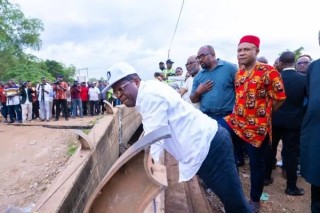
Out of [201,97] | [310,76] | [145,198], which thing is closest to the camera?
[145,198]

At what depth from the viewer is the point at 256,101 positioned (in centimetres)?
322

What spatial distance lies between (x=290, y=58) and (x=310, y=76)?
1725 millimetres

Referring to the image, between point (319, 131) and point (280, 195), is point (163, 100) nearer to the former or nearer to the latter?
point (319, 131)

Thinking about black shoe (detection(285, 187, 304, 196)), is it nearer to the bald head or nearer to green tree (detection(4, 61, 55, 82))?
the bald head

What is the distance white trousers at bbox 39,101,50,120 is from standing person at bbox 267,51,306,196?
11.1 m

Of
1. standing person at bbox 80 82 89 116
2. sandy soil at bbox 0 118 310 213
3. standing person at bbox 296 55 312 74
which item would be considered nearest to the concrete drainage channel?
sandy soil at bbox 0 118 310 213

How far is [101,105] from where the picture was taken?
1869 cm

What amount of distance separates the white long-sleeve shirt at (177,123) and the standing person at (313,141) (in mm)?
839

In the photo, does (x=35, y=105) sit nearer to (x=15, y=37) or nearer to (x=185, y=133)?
(x=185, y=133)

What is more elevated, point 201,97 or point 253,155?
point 201,97

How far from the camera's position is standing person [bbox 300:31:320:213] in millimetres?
2428

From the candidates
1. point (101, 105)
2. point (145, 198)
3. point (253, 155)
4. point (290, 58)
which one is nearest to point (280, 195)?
point (253, 155)

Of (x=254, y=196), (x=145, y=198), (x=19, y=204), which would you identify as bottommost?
(x=19, y=204)

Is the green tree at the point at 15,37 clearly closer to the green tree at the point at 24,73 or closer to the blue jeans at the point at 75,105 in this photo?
the green tree at the point at 24,73
